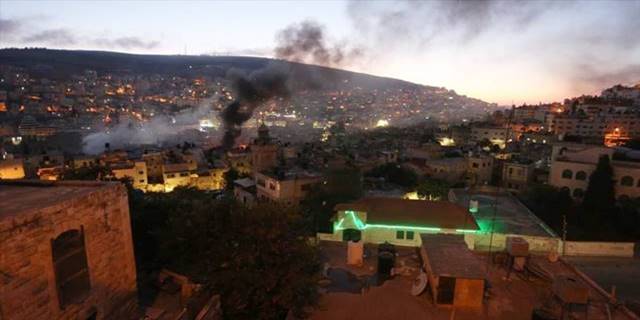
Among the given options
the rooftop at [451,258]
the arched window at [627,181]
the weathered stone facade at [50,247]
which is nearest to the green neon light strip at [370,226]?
the rooftop at [451,258]

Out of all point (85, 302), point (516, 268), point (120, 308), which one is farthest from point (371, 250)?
point (85, 302)

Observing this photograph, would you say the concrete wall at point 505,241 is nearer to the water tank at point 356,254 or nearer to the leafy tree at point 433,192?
the water tank at point 356,254

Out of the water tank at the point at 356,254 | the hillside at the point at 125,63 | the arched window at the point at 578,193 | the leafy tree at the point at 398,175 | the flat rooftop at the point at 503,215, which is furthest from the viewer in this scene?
the hillside at the point at 125,63

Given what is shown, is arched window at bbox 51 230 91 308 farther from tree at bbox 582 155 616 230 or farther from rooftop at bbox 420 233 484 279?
tree at bbox 582 155 616 230

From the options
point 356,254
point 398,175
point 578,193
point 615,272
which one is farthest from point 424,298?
point 578,193

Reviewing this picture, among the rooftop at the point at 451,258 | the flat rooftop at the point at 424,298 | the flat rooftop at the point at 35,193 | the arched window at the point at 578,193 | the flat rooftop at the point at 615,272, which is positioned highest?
the flat rooftop at the point at 35,193

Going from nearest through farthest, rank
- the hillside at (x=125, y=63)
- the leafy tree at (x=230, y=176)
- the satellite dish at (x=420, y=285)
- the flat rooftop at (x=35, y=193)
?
the flat rooftop at (x=35, y=193) → the satellite dish at (x=420, y=285) → the leafy tree at (x=230, y=176) → the hillside at (x=125, y=63)
